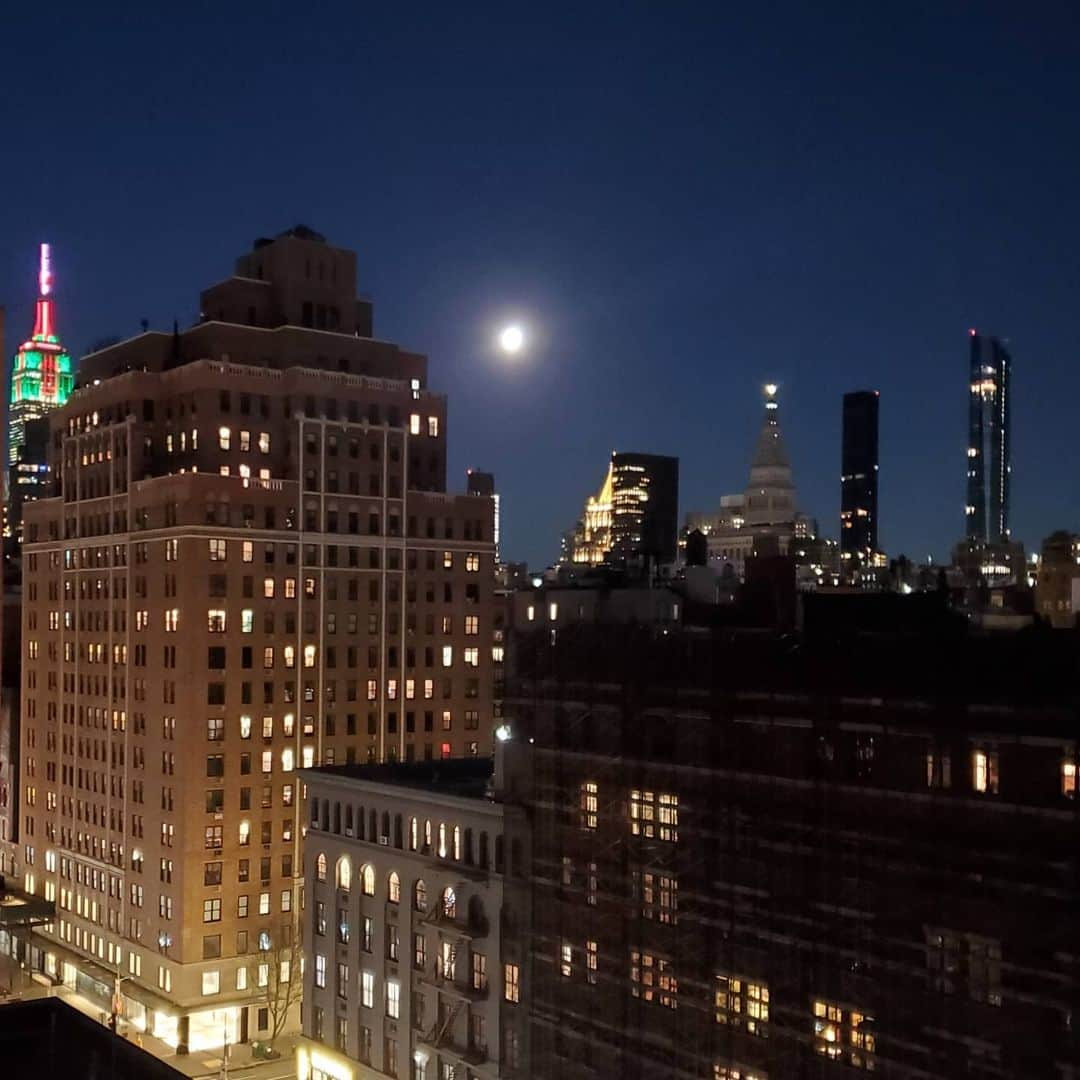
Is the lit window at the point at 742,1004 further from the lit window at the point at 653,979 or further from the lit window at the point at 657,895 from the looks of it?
the lit window at the point at 657,895

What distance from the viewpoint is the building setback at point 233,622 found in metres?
86.7

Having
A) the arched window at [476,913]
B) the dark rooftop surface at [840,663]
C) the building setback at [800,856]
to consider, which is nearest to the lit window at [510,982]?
the building setback at [800,856]

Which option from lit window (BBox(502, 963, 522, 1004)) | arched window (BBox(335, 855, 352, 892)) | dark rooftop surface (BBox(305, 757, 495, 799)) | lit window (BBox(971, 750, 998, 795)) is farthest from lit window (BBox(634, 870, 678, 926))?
arched window (BBox(335, 855, 352, 892))

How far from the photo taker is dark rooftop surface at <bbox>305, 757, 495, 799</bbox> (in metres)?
63.3

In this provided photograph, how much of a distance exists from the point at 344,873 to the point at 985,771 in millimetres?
40112

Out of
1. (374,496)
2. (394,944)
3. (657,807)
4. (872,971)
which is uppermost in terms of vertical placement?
(374,496)

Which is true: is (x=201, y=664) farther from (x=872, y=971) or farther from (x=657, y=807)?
(x=872, y=971)

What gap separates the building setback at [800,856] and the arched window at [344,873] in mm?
16487

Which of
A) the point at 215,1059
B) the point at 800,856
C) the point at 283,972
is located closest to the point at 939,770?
the point at 800,856

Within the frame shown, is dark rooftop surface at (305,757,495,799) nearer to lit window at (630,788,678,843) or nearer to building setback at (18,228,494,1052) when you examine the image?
lit window at (630,788,678,843)

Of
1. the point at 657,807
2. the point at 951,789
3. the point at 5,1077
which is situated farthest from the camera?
the point at 657,807

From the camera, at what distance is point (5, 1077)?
28500 millimetres

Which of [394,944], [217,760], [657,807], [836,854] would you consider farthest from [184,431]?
[836,854]

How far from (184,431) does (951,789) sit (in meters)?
69.3
